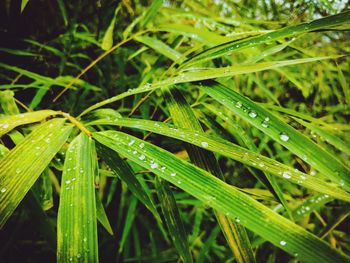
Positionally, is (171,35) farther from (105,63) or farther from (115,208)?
(115,208)

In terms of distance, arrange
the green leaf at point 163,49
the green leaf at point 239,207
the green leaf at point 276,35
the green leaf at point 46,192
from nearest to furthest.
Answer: the green leaf at point 239,207 < the green leaf at point 276,35 < the green leaf at point 46,192 < the green leaf at point 163,49

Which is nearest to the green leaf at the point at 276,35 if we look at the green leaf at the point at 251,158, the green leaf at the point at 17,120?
the green leaf at the point at 251,158

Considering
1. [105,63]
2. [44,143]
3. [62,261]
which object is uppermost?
[105,63]

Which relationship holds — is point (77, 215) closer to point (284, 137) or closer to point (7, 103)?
point (284, 137)

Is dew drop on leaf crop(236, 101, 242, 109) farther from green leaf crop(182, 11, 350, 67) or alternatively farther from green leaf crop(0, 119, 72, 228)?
green leaf crop(0, 119, 72, 228)

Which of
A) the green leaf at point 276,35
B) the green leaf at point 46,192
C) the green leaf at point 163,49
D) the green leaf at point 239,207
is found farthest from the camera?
the green leaf at point 163,49

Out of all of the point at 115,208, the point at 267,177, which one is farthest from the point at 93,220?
the point at 115,208

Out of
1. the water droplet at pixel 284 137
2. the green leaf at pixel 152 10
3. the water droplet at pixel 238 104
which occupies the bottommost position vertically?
the water droplet at pixel 284 137

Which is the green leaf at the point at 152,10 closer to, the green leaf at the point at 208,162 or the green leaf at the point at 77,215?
the green leaf at the point at 208,162
